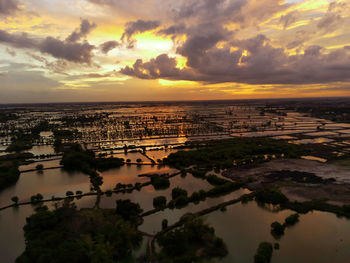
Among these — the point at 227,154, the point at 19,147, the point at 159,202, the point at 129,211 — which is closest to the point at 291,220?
the point at 159,202

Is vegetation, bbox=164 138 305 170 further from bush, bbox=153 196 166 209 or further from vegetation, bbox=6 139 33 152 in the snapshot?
vegetation, bbox=6 139 33 152

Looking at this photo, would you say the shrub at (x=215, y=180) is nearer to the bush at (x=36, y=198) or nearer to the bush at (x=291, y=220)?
the bush at (x=291, y=220)

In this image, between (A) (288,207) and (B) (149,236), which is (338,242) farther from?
(B) (149,236)

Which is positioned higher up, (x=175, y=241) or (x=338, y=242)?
(x=175, y=241)

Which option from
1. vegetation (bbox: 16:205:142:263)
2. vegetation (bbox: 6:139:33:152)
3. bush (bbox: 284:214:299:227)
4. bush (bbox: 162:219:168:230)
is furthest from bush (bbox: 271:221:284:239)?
vegetation (bbox: 6:139:33:152)

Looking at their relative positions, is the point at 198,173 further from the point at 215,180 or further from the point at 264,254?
the point at 264,254

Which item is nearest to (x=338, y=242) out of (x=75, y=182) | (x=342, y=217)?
(x=342, y=217)

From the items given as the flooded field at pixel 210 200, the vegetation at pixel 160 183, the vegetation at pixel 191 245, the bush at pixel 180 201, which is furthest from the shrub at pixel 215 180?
the vegetation at pixel 191 245
